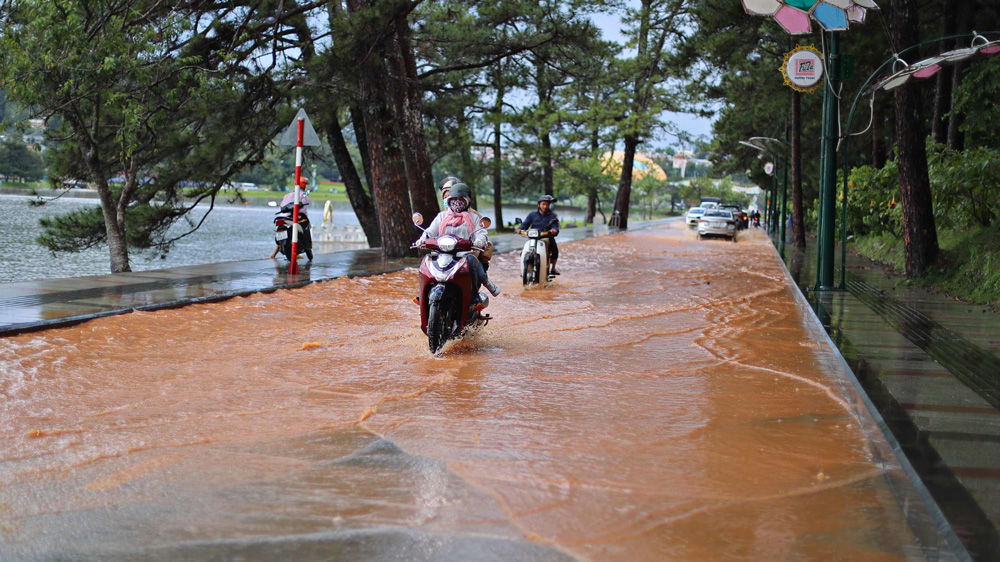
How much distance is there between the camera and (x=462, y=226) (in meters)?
8.95

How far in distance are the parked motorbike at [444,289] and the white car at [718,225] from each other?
30.5m

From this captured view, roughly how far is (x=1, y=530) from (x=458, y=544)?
6.67 ft

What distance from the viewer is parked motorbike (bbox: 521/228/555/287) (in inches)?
580

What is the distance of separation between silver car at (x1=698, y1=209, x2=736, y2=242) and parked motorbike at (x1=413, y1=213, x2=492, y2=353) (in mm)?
30519

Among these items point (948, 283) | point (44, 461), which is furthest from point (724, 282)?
point (44, 461)

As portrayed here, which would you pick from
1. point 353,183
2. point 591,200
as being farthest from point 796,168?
point 591,200

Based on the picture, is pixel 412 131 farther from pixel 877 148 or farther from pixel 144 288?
pixel 877 148

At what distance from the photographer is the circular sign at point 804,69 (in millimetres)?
14930

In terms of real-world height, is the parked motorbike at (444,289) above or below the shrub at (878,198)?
below

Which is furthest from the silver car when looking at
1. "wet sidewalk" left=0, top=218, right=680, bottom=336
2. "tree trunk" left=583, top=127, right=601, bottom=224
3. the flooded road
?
the flooded road

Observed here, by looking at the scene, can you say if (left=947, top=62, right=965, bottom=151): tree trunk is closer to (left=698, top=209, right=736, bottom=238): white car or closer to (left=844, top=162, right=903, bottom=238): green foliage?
(left=844, top=162, right=903, bottom=238): green foliage

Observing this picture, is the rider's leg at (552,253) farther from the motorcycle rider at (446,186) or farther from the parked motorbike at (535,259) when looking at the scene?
the motorcycle rider at (446,186)

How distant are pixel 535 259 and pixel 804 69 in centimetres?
556

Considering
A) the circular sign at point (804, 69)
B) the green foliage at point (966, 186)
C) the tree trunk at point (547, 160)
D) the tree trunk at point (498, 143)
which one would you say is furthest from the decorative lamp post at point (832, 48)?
the tree trunk at point (547, 160)
